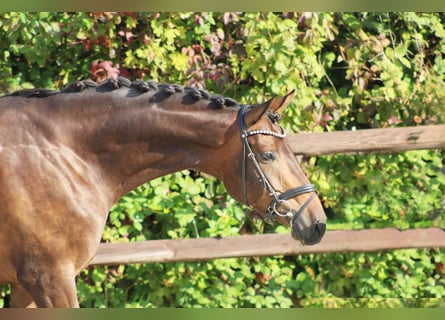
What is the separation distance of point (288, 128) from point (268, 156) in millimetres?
2316

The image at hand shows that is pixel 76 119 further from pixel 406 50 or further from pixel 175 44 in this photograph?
pixel 406 50

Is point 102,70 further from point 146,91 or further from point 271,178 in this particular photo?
point 271,178

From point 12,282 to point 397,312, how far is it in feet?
8.71

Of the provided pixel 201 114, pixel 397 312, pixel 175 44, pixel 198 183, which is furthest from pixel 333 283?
pixel 397 312

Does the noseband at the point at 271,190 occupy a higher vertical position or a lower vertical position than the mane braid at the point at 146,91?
lower

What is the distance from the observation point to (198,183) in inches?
216

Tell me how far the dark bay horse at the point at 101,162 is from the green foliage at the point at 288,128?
206cm

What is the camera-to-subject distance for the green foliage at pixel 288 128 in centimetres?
543

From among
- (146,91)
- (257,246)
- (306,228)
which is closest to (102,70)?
(257,246)

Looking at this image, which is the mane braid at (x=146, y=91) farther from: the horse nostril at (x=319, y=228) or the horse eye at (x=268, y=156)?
the horse nostril at (x=319, y=228)

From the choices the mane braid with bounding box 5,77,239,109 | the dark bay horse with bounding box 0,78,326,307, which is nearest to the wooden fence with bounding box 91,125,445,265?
the dark bay horse with bounding box 0,78,326,307

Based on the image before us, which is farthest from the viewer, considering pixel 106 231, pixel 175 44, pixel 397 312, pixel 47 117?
pixel 175 44

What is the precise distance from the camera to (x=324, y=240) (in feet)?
16.7

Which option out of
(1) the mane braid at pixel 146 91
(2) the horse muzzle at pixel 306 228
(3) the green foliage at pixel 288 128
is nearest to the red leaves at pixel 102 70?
(3) the green foliage at pixel 288 128
